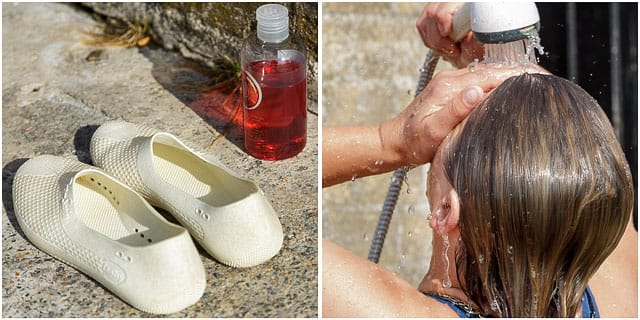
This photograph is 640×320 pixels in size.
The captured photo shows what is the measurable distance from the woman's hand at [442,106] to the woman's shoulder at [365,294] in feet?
0.71

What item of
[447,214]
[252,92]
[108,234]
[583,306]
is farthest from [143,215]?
[583,306]

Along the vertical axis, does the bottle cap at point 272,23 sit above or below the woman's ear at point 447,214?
above

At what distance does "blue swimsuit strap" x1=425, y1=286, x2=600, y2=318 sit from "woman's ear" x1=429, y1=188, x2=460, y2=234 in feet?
0.54

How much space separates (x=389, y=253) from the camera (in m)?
2.52

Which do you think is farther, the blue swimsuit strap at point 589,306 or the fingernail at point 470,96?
the blue swimsuit strap at point 589,306

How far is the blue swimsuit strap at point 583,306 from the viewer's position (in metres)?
1.47

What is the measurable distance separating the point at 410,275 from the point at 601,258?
1.20 m

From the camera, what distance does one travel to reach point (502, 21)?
1.42 meters

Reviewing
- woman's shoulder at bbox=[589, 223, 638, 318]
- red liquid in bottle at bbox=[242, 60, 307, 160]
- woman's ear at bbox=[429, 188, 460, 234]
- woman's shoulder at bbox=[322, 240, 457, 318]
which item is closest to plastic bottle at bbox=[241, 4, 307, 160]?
red liquid in bottle at bbox=[242, 60, 307, 160]

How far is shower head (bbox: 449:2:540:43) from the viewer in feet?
4.65

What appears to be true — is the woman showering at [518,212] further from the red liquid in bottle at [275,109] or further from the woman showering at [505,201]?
the red liquid in bottle at [275,109]

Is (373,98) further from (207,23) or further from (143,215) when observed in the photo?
(143,215)

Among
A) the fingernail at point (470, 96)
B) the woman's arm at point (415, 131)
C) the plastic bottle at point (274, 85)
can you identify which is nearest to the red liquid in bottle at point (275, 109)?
the plastic bottle at point (274, 85)

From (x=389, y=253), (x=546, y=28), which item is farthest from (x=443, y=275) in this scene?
(x=546, y=28)
